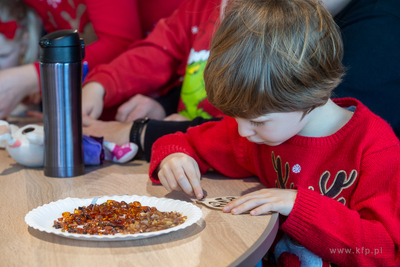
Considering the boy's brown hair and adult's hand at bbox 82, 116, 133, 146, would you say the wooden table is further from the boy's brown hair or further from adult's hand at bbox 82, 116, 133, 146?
adult's hand at bbox 82, 116, 133, 146

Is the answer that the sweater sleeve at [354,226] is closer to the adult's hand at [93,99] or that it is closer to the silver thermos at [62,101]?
the silver thermos at [62,101]

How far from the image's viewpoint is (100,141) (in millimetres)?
1052

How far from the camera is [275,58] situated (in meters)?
0.72

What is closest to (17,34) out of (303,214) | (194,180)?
(194,180)

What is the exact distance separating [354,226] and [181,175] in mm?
346

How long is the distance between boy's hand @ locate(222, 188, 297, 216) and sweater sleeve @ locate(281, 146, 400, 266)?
0.05ft

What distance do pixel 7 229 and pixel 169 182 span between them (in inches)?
12.6

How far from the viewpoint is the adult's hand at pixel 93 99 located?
1349 millimetres

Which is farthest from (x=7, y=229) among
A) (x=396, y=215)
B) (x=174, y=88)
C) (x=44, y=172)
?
(x=174, y=88)

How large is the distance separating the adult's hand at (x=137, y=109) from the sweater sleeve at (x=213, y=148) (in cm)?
46

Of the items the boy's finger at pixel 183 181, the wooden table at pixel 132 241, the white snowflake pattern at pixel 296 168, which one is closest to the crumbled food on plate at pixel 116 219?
the wooden table at pixel 132 241

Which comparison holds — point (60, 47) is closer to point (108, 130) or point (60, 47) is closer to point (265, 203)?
point (108, 130)

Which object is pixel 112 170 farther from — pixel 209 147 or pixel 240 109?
pixel 240 109

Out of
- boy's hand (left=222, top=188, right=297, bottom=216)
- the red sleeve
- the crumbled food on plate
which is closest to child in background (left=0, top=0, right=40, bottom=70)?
the red sleeve
